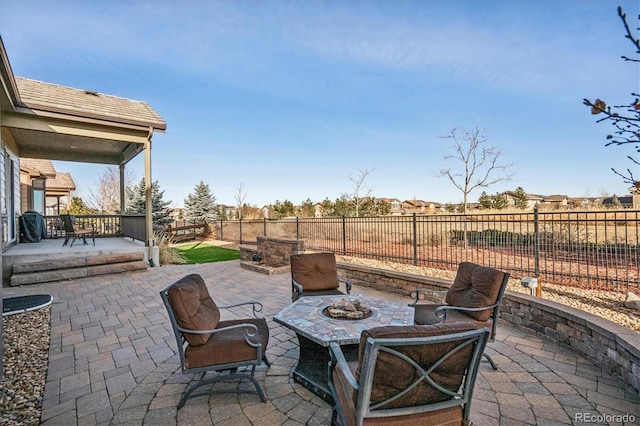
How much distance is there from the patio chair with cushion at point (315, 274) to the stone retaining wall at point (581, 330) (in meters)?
1.63

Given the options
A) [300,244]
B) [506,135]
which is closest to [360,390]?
[300,244]

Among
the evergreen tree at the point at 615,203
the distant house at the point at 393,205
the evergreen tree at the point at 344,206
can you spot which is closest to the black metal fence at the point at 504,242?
the evergreen tree at the point at 615,203

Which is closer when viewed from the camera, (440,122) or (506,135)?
(506,135)

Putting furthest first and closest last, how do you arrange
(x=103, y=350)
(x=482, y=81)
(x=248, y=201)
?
(x=248, y=201) < (x=482, y=81) < (x=103, y=350)

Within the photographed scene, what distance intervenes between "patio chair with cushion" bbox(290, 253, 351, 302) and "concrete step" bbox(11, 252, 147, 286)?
5.61 m

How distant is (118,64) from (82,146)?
9.87 feet

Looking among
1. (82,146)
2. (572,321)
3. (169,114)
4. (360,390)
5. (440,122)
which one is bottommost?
(572,321)

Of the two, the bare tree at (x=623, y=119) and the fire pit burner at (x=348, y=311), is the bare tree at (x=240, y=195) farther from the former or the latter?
the bare tree at (x=623, y=119)

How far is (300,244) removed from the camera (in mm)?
8078

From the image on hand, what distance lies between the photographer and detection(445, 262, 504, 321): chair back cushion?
315cm

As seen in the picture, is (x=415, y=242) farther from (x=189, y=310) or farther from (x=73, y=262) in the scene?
(x=73, y=262)

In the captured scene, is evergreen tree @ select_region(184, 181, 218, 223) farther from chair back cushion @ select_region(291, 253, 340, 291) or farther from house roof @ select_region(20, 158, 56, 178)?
chair back cushion @ select_region(291, 253, 340, 291)

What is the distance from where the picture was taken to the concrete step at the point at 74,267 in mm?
6746

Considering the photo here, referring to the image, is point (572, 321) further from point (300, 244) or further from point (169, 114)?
point (169, 114)
